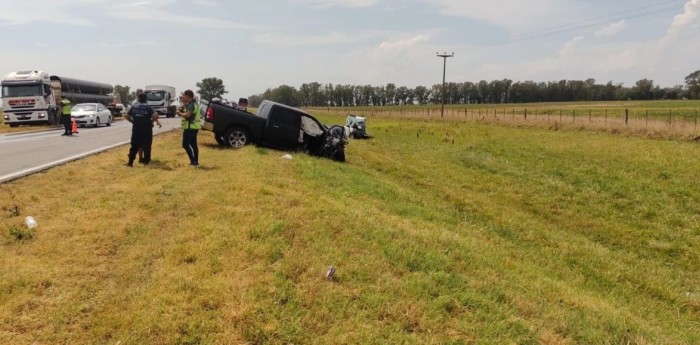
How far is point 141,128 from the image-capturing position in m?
10.3

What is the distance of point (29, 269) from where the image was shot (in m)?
4.17

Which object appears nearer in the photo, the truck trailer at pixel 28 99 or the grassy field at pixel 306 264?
the grassy field at pixel 306 264

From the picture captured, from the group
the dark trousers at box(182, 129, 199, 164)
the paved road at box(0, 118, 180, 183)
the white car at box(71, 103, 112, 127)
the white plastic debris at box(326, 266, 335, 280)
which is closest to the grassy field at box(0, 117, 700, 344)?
the white plastic debris at box(326, 266, 335, 280)

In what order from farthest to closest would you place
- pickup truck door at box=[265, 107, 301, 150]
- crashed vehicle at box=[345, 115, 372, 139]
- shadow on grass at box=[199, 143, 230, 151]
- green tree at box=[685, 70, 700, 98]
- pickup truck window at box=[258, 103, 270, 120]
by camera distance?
green tree at box=[685, 70, 700, 98]
crashed vehicle at box=[345, 115, 372, 139]
pickup truck window at box=[258, 103, 270, 120]
pickup truck door at box=[265, 107, 301, 150]
shadow on grass at box=[199, 143, 230, 151]

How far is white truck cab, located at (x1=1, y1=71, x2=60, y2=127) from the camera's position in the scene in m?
25.6

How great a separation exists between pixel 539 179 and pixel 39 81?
25.5 m

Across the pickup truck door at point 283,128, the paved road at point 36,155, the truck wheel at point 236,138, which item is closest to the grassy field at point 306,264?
the paved road at point 36,155

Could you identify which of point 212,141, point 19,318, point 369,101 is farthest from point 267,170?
point 369,101

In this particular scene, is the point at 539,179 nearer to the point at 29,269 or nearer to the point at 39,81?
the point at 29,269

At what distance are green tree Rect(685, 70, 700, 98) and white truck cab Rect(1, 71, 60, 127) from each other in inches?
4778

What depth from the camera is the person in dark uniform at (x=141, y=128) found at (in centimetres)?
1038

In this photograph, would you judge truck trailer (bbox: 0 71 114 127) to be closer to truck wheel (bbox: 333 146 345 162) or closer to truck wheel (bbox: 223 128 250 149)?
truck wheel (bbox: 223 128 250 149)

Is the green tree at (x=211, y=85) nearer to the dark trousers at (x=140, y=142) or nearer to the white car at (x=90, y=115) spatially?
the white car at (x=90, y=115)

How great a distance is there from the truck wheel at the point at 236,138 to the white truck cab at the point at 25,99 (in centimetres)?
1753
